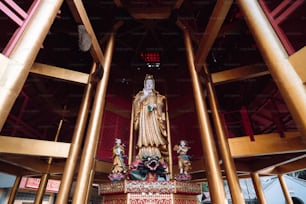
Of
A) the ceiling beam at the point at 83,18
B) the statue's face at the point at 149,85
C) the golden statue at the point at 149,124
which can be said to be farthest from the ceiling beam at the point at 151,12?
the ceiling beam at the point at 83,18

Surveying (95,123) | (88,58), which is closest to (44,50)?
(88,58)

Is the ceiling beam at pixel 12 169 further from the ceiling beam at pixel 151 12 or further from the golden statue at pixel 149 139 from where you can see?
the ceiling beam at pixel 151 12

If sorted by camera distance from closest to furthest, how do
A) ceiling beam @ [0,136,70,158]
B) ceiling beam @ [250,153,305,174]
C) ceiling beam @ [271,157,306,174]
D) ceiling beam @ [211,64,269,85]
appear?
1. ceiling beam @ [0,136,70,158]
2. ceiling beam @ [211,64,269,85]
3. ceiling beam @ [250,153,305,174]
4. ceiling beam @ [271,157,306,174]

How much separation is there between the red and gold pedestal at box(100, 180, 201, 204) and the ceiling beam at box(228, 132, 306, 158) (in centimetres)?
145

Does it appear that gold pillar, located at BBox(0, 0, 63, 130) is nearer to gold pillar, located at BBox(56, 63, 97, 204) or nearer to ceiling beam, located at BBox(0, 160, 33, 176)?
gold pillar, located at BBox(56, 63, 97, 204)

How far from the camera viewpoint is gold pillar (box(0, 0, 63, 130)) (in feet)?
5.22

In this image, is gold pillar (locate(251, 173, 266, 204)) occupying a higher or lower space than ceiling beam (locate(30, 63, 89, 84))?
lower

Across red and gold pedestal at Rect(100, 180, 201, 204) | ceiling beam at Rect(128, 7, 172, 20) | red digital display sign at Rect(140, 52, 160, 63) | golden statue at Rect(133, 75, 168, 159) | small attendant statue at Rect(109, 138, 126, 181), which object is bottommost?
red and gold pedestal at Rect(100, 180, 201, 204)

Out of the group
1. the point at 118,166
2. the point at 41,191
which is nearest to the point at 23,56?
the point at 118,166

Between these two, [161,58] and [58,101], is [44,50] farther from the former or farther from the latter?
[161,58]

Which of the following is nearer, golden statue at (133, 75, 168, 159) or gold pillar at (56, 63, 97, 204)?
gold pillar at (56, 63, 97, 204)

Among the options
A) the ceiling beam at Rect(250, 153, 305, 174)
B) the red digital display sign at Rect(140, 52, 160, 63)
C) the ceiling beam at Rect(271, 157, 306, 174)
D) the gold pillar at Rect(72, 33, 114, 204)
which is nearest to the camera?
the gold pillar at Rect(72, 33, 114, 204)

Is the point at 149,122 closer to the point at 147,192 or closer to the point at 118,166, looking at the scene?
the point at 118,166

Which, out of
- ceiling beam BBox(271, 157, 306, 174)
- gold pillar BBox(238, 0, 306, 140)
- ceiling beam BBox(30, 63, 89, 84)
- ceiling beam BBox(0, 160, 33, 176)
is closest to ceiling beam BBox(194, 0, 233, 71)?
gold pillar BBox(238, 0, 306, 140)
